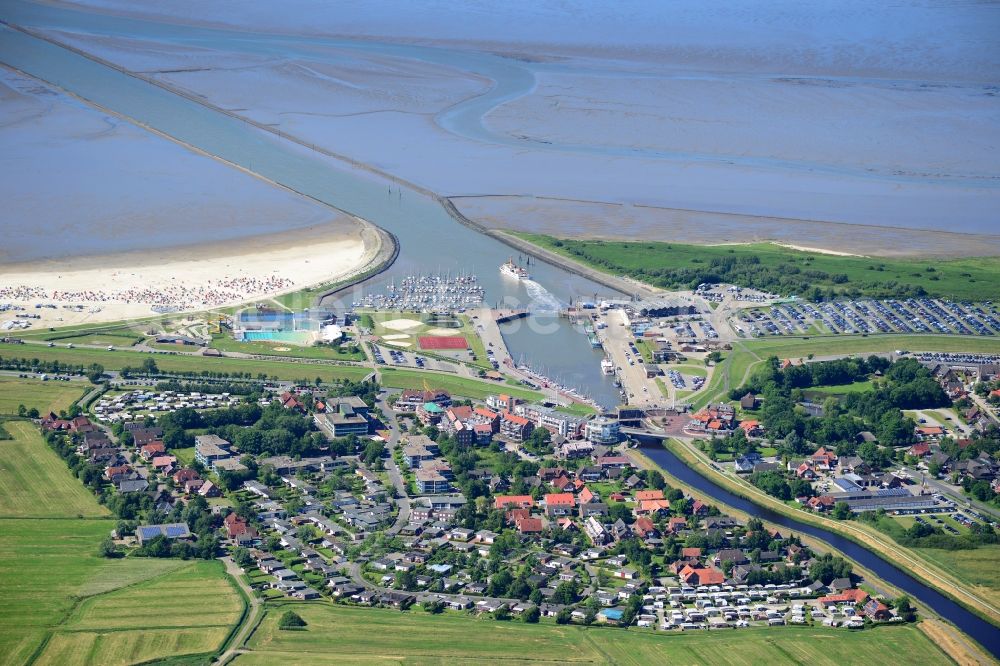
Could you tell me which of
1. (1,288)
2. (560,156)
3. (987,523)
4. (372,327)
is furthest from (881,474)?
(560,156)

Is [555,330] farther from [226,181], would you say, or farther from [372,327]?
[226,181]

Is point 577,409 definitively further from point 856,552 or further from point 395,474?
point 856,552

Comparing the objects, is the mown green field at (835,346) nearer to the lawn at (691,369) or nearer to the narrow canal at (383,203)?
the lawn at (691,369)

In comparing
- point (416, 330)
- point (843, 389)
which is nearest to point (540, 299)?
point (416, 330)

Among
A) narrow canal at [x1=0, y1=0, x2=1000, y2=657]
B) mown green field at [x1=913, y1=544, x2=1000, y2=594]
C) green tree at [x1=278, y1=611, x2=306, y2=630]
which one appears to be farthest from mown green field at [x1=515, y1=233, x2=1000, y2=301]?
green tree at [x1=278, y1=611, x2=306, y2=630]

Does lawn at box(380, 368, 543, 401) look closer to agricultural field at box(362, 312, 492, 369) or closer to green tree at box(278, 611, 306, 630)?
agricultural field at box(362, 312, 492, 369)
